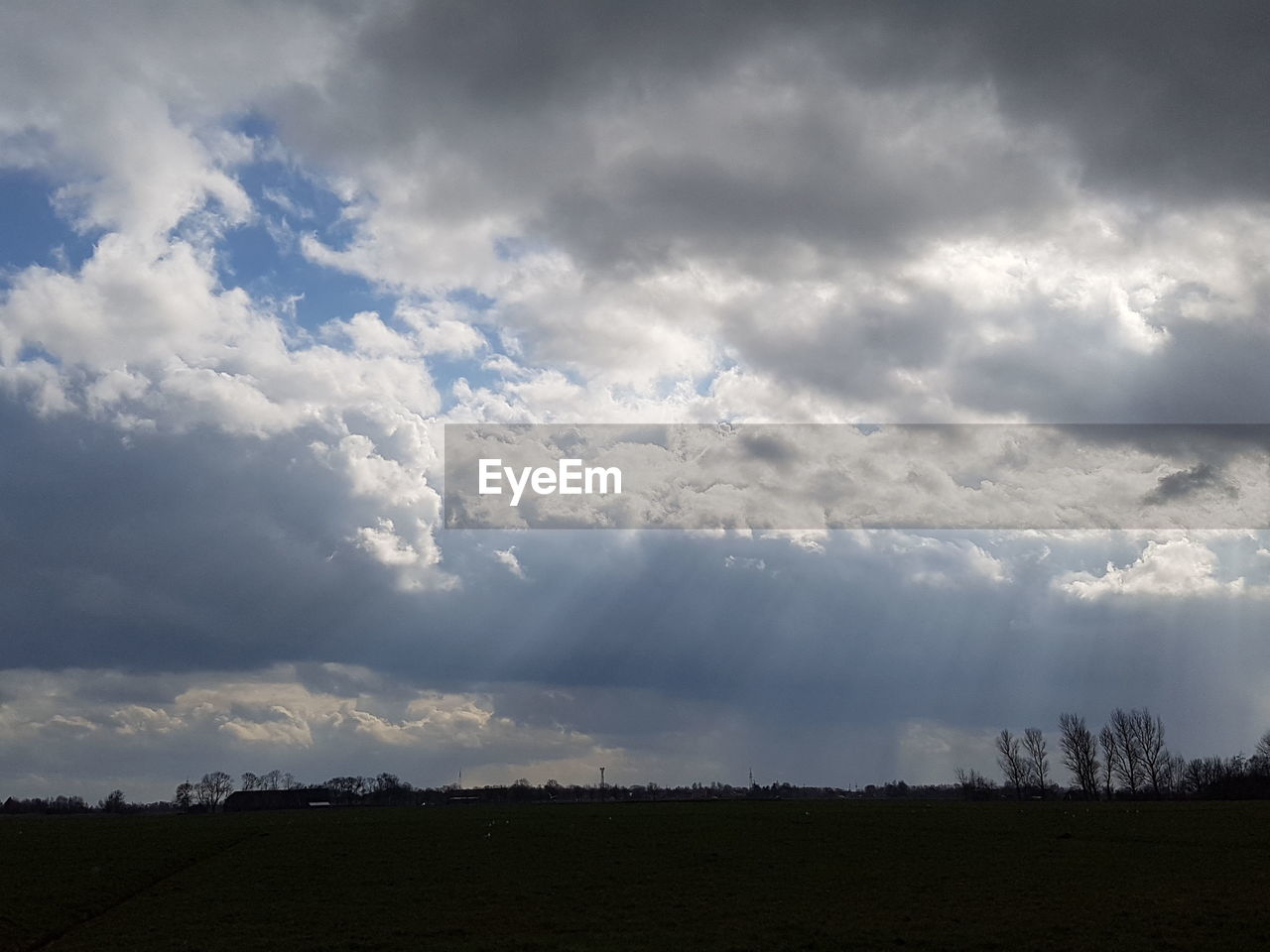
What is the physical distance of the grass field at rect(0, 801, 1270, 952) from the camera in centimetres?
3712

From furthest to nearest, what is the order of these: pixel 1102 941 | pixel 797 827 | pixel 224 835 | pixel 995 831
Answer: pixel 224 835
pixel 797 827
pixel 995 831
pixel 1102 941

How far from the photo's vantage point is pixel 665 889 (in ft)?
162

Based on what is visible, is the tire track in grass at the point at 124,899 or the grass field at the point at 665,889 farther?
the tire track in grass at the point at 124,899

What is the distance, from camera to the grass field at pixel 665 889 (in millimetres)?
37125

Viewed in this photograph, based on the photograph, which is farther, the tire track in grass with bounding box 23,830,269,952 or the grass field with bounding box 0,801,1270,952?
the tire track in grass with bounding box 23,830,269,952

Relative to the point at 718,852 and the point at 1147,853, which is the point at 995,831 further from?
the point at 718,852

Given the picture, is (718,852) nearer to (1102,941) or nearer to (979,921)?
(979,921)

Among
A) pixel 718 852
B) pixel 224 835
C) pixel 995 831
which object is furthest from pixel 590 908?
pixel 224 835

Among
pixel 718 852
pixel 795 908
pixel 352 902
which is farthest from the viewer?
pixel 718 852

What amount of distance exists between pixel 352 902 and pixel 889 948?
89.9 feet

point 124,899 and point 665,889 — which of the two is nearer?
point 665,889

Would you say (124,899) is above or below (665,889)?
below

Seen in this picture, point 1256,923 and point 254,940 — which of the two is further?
point 254,940

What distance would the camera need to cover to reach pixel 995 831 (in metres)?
76.2
